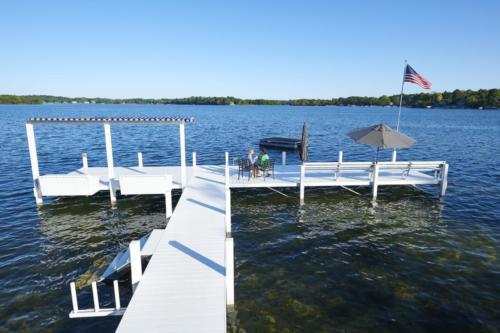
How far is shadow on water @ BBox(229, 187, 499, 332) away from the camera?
288 inches

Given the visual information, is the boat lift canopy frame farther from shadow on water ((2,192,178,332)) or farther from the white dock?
shadow on water ((2,192,178,332))

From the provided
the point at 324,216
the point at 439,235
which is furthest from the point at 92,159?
the point at 439,235

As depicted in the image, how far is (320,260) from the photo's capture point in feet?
33.2

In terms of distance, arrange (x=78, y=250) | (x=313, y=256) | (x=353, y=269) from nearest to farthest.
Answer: (x=353, y=269) → (x=313, y=256) → (x=78, y=250)

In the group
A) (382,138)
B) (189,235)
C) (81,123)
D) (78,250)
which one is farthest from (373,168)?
(81,123)

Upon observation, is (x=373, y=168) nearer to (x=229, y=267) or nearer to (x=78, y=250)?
(x=229, y=267)

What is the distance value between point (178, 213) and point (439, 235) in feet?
34.5

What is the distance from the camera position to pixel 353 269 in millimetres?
9578

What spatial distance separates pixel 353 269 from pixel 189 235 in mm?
5441

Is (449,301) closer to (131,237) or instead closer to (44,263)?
(131,237)

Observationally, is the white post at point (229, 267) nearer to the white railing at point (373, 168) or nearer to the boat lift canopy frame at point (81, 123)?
the boat lift canopy frame at point (81, 123)

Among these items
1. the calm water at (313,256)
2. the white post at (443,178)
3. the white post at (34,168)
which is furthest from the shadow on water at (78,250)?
the white post at (443,178)

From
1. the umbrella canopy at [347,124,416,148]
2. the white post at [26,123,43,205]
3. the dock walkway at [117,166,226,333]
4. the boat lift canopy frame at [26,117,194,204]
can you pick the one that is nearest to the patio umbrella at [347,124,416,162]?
the umbrella canopy at [347,124,416,148]

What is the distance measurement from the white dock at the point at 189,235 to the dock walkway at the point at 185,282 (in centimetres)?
2
